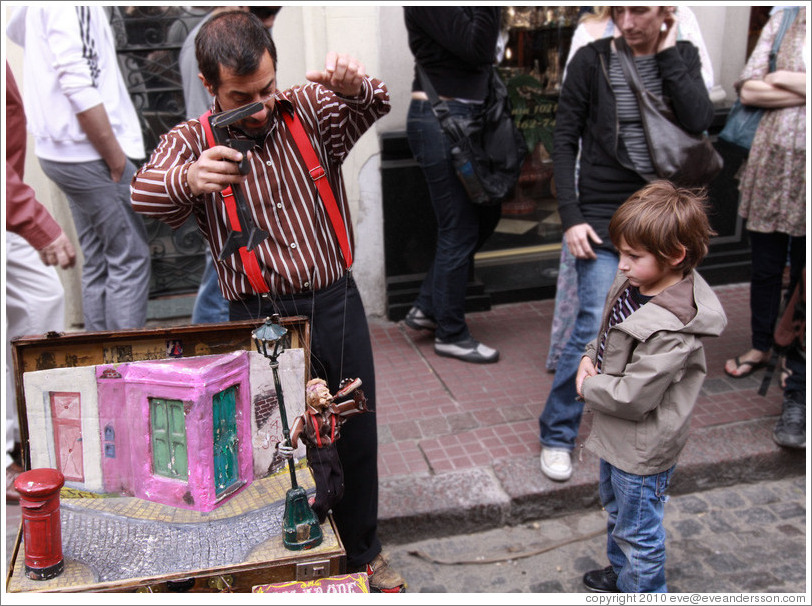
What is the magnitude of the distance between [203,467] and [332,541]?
37 centimetres

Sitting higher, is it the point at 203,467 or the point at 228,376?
the point at 228,376

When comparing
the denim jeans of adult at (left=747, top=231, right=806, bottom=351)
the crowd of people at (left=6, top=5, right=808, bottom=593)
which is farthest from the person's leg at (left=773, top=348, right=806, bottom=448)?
the denim jeans of adult at (left=747, top=231, right=806, bottom=351)

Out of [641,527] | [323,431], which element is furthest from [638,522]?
[323,431]

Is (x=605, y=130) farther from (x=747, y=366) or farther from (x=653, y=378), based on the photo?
(x=747, y=366)

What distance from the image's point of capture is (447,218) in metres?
4.24

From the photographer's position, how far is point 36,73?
3523 mm

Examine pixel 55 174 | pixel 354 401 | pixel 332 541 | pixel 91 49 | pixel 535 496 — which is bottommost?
pixel 535 496

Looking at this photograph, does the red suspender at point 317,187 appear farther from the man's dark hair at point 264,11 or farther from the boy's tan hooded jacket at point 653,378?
the man's dark hair at point 264,11

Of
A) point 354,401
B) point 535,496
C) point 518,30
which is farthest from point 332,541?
point 518,30

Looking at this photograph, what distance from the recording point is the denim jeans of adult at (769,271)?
152 inches

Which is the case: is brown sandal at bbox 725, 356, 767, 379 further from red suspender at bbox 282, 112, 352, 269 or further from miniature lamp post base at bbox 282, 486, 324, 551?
miniature lamp post base at bbox 282, 486, 324, 551

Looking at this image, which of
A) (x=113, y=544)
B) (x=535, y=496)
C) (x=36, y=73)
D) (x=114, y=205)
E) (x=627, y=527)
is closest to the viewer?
(x=113, y=544)

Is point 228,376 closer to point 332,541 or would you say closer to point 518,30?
point 332,541

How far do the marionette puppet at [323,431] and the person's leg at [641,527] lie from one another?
922mm
